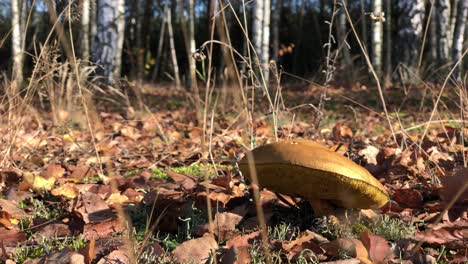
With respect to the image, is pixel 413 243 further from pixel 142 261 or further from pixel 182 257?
pixel 142 261

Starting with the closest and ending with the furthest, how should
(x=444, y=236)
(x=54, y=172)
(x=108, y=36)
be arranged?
(x=444, y=236) → (x=54, y=172) → (x=108, y=36)

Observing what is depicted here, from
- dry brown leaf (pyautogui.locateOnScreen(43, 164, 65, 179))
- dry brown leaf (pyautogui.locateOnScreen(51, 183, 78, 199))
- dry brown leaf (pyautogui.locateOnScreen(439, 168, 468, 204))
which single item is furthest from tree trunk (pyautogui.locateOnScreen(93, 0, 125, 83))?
dry brown leaf (pyautogui.locateOnScreen(439, 168, 468, 204))

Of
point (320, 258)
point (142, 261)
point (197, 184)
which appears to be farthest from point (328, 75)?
point (142, 261)

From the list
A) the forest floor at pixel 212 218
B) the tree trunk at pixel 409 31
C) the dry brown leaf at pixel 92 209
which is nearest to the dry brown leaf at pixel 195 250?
the forest floor at pixel 212 218

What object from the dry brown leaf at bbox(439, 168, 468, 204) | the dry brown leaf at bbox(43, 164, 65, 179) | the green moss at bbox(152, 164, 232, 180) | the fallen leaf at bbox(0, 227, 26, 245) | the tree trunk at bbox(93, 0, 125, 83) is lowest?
the green moss at bbox(152, 164, 232, 180)

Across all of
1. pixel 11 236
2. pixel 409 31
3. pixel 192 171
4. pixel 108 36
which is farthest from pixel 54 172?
pixel 409 31

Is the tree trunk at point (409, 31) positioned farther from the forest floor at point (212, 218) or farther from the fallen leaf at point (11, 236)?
the fallen leaf at point (11, 236)

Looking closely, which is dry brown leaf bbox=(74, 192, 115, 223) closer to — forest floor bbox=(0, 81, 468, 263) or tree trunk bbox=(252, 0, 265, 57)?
forest floor bbox=(0, 81, 468, 263)

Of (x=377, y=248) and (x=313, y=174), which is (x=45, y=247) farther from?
(x=377, y=248)
